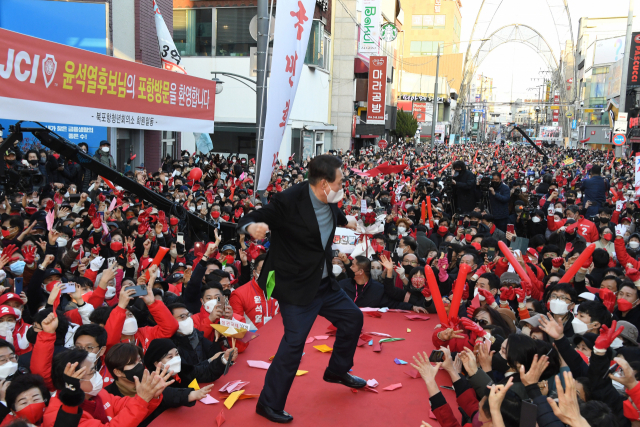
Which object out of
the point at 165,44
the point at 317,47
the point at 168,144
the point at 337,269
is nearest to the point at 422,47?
the point at 317,47

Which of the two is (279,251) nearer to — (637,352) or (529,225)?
(637,352)

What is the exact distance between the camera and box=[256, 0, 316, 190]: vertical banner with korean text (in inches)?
228

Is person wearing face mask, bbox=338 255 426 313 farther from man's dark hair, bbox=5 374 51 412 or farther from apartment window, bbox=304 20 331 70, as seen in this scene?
apartment window, bbox=304 20 331 70

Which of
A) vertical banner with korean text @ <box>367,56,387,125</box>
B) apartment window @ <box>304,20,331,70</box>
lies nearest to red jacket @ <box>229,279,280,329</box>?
apartment window @ <box>304,20,331,70</box>

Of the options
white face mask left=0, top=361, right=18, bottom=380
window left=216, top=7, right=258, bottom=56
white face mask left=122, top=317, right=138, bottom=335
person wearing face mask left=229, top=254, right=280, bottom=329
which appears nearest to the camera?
white face mask left=0, top=361, right=18, bottom=380

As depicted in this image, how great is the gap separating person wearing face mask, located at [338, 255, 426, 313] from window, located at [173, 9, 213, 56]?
2247cm

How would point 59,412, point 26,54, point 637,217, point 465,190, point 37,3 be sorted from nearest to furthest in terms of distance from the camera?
point 59,412 < point 26,54 < point 637,217 < point 465,190 < point 37,3

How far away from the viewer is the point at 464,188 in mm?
11758

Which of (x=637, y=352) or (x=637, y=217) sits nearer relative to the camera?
(x=637, y=352)

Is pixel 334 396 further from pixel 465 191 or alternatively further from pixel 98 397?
pixel 465 191

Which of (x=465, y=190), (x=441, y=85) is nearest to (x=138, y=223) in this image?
(x=465, y=190)

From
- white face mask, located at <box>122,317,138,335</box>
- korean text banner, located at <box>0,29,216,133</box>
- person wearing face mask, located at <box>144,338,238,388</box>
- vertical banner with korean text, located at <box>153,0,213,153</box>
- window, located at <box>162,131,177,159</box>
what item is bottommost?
person wearing face mask, located at <box>144,338,238,388</box>

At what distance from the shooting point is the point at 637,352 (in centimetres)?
366

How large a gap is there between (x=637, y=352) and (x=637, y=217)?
7811 mm
